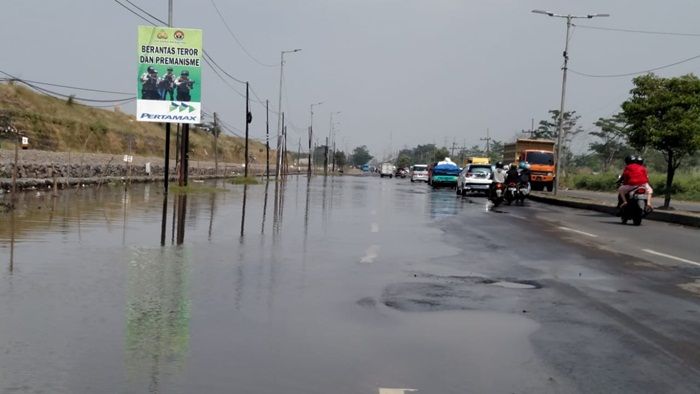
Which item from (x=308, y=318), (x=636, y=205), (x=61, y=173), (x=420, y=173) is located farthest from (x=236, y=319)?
(x=420, y=173)

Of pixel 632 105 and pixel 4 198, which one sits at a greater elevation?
pixel 632 105

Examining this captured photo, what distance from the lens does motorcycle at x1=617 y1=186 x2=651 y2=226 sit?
67.4ft

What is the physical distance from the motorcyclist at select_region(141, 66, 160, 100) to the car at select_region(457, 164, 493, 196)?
1784 cm

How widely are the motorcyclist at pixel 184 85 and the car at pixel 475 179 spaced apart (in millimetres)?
16537

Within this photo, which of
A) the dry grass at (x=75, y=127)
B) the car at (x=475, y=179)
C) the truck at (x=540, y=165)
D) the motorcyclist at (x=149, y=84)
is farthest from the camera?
the dry grass at (x=75, y=127)

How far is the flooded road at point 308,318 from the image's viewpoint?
17.5 ft

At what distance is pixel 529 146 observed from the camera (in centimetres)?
5238

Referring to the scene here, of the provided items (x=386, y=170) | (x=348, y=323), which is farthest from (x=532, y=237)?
(x=386, y=170)

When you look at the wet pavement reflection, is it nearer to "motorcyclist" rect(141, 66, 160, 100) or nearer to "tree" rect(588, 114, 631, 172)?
"motorcyclist" rect(141, 66, 160, 100)

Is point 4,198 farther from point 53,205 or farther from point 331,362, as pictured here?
point 331,362

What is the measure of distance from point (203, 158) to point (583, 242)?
10014 centimetres

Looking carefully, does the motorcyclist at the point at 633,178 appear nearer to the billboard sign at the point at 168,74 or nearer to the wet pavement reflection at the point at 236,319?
the wet pavement reflection at the point at 236,319

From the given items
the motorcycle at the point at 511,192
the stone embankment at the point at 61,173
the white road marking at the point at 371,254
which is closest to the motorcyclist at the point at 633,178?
the white road marking at the point at 371,254

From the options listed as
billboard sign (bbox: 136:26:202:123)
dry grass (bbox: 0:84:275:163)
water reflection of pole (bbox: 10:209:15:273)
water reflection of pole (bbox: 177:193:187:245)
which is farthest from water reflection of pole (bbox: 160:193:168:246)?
dry grass (bbox: 0:84:275:163)
